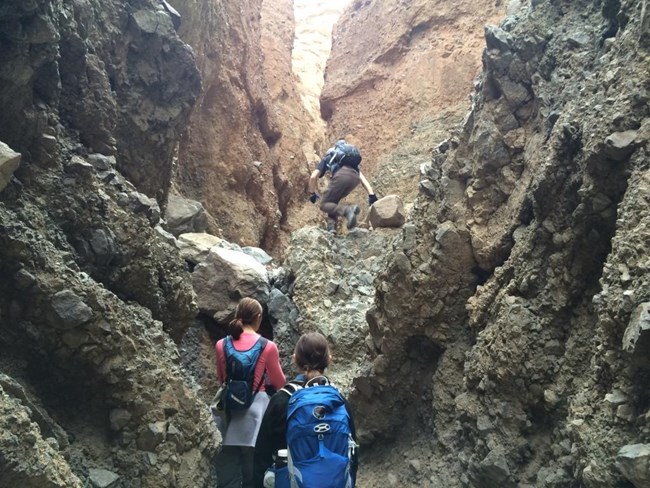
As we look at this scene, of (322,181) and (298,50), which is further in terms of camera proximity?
(298,50)

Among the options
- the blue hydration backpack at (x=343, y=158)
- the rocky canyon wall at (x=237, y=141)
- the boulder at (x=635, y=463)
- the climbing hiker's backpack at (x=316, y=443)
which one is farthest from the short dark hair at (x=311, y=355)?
the rocky canyon wall at (x=237, y=141)

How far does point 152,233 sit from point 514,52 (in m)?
3.13

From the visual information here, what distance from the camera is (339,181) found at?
880 centimetres

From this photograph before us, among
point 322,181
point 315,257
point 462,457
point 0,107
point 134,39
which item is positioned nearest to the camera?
point 0,107

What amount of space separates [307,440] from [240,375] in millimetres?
1099

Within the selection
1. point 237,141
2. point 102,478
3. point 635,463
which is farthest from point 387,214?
point 635,463

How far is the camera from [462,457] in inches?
160

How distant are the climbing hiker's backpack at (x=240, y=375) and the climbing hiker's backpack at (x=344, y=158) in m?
5.42

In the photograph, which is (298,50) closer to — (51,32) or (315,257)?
(315,257)

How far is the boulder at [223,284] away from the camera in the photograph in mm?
6738

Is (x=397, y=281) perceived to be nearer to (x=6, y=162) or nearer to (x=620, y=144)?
(x=620, y=144)

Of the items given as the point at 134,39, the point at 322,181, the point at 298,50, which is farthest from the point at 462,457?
→ the point at 298,50

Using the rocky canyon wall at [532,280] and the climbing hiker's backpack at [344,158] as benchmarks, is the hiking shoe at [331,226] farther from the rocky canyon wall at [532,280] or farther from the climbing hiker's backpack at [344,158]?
the rocky canyon wall at [532,280]

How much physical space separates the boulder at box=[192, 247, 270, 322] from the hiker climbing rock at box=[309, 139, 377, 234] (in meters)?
2.14
